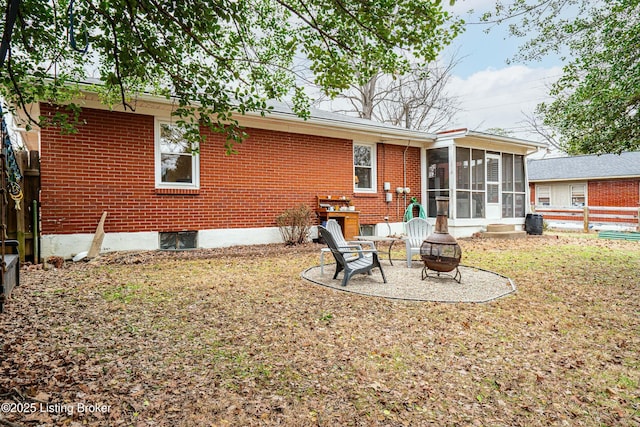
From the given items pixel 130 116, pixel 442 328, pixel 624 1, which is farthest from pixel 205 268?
pixel 624 1

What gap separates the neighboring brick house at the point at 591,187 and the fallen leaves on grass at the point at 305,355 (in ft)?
54.1

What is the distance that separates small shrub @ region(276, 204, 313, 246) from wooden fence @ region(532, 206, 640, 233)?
13355 millimetres

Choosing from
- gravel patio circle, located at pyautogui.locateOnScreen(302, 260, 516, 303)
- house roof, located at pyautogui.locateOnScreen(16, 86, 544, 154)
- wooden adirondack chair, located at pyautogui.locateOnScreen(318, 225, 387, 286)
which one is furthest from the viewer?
house roof, located at pyautogui.locateOnScreen(16, 86, 544, 154)

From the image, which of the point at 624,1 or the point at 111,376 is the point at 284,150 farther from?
the point at 111,376

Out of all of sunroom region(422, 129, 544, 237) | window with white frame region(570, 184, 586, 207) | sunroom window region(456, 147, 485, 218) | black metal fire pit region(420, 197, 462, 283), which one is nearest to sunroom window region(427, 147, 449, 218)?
sunroom region(422, 129, 544, 237)

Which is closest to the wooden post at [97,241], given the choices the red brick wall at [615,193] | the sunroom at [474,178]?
the sunroom at [474,178]

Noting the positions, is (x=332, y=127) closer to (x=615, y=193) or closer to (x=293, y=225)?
(x=293, y=225)

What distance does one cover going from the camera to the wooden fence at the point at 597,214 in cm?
1759

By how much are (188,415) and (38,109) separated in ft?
25.0

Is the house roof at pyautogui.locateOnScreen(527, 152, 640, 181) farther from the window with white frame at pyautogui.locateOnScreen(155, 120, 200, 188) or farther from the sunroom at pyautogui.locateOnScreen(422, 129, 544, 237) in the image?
the window with white frame at pyautogui.locateOnScreen(155, 120, 200, 188)

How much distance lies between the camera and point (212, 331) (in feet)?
11.5

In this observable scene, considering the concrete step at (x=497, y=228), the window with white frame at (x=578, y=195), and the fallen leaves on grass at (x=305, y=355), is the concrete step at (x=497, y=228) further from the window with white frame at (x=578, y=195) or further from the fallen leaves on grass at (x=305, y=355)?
the window with white frame at (x=578, y=195)

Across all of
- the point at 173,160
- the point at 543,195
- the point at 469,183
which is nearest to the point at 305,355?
the point at 173,160

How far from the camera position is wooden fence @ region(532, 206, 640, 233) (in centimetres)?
1759
